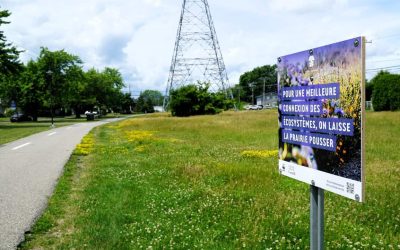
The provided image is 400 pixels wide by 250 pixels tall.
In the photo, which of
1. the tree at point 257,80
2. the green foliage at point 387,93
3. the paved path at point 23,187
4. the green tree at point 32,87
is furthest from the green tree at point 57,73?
the tree at point 257,80

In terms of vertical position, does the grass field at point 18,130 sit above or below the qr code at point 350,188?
below

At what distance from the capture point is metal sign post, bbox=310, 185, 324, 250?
419cm

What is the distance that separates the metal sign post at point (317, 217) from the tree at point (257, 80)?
514 feet

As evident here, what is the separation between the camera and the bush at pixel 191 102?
66.3m

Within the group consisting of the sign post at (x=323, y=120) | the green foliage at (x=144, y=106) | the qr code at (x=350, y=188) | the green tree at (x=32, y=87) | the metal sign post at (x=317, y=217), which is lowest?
the green foliage at (x=144, y=106)

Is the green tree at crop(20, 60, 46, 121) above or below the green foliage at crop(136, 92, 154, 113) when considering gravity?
above

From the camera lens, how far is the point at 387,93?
58656mm

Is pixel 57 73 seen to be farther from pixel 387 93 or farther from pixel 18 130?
pixel 387 93

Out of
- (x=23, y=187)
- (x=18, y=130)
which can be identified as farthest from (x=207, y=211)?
(x=18, y=130)

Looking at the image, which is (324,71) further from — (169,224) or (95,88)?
(95,88)

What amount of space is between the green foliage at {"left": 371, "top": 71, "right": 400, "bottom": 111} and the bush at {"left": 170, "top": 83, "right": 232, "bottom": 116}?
23.0m

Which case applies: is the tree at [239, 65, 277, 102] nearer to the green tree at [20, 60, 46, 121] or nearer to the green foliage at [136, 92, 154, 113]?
the green foliage at [136, 92, 154, 113]

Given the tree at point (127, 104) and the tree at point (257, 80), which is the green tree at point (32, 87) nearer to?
the tree at point (127, 104)

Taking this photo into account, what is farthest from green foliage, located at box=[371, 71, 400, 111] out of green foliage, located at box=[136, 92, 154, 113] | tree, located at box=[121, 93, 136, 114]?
tree, located at box=[121, 93, 136, 114]
